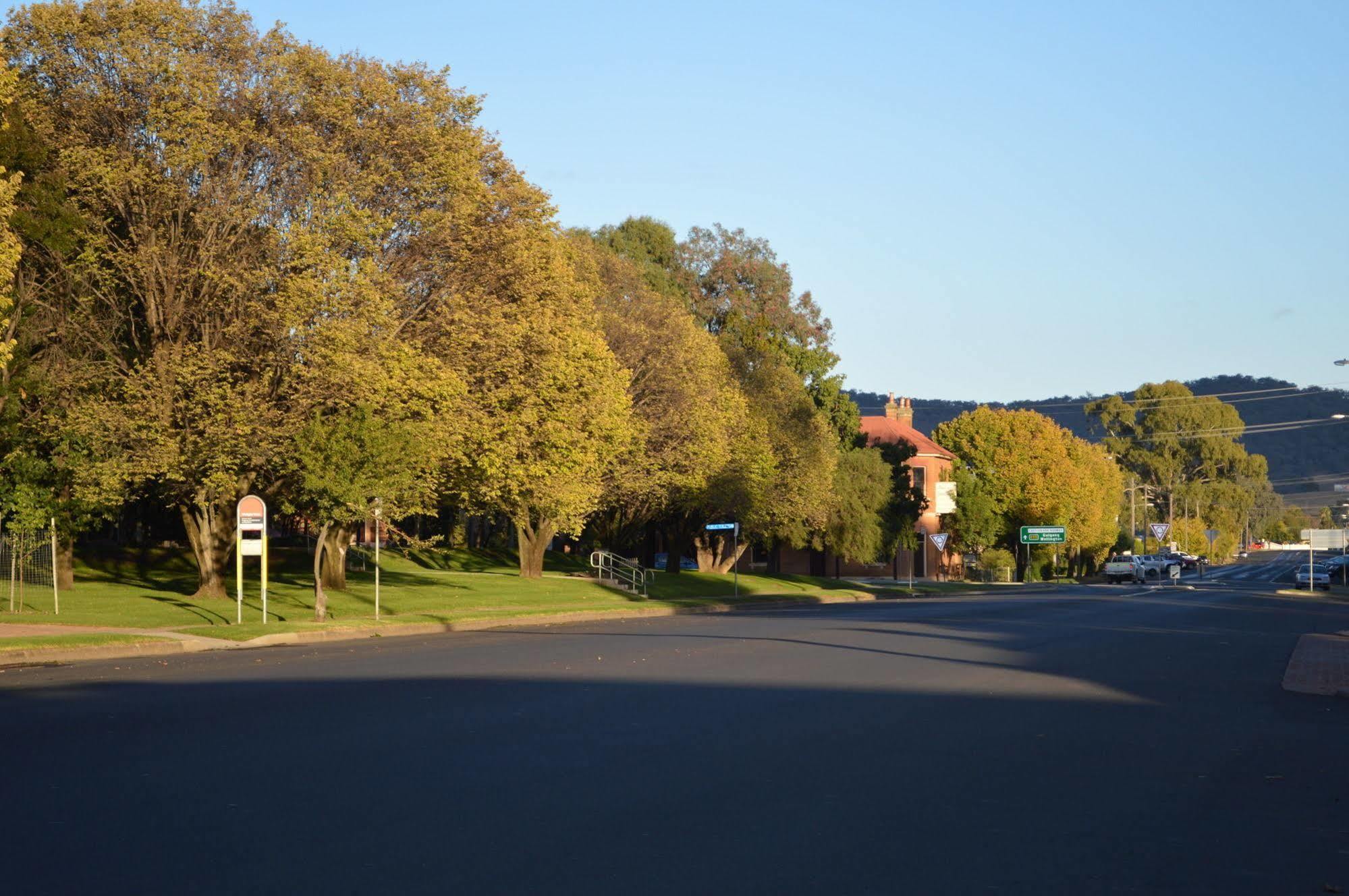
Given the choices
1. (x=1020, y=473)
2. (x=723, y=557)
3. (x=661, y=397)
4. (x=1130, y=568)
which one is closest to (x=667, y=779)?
(x=661, y=397)

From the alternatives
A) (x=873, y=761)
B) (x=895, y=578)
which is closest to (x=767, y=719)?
(x=873, y=761)

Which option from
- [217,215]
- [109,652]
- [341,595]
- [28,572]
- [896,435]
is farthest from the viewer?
[896,435]

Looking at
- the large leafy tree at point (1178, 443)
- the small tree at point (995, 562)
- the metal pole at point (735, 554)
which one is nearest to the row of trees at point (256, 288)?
the metal pole at point (735, 554)

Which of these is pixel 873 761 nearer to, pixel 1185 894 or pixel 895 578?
pixel 1185 894

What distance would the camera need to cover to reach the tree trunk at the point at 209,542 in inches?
1368

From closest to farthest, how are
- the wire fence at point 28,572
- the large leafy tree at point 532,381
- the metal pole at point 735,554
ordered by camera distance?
the wire fence at point 28,572, the large leafy tree at point 532,381, the metal pole at point 735,554

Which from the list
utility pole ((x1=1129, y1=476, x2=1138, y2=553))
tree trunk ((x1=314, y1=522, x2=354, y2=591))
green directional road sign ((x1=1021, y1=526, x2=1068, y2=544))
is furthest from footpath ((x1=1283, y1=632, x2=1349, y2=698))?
utility pole ((x1=1129, y1=476, x2=1138, y2=553))

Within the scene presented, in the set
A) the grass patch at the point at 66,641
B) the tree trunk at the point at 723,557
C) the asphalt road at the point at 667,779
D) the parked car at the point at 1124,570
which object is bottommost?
the parked car at the point at 1124,570

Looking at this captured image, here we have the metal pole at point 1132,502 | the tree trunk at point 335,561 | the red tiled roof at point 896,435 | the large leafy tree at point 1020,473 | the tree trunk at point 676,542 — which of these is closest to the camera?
the tree trunk at point 335,561

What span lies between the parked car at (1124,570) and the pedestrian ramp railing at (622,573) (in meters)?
41.5

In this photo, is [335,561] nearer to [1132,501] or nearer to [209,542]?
[209,542]

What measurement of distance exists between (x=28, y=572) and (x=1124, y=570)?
67.7 metres

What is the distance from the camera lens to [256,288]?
31844 millimetres

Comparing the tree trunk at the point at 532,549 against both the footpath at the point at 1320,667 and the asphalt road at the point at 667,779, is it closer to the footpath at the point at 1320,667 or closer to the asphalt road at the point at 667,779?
the footpath at the point at 1320,667
